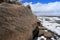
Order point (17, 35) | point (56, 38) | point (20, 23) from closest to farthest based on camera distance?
point (17, 35) < point (20, 23) < point (56, 38)

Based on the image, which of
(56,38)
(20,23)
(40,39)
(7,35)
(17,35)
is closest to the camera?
(7,35)

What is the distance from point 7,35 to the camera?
8.30 feet

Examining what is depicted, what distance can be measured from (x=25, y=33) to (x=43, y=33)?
1505 millimetres

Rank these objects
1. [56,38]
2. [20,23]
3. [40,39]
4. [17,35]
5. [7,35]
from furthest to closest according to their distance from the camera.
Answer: [56,38] → [40,39] → [20,23] → [17,35] → [7,35]

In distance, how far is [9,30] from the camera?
2.58 metres

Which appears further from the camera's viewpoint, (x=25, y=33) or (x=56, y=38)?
(x=56, y=38)

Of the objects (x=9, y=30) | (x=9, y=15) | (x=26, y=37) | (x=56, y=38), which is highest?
(x=9, y=15)

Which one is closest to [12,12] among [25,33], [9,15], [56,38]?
[9,15]

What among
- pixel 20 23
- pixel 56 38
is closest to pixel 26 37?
pixel 20 23

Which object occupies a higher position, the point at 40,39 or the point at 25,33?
the point at 25,33

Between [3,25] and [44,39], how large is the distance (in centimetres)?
179

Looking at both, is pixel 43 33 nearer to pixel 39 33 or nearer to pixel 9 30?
pixel 39 33

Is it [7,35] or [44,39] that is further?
[44,39]

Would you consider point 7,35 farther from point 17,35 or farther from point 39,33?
point 39,33
